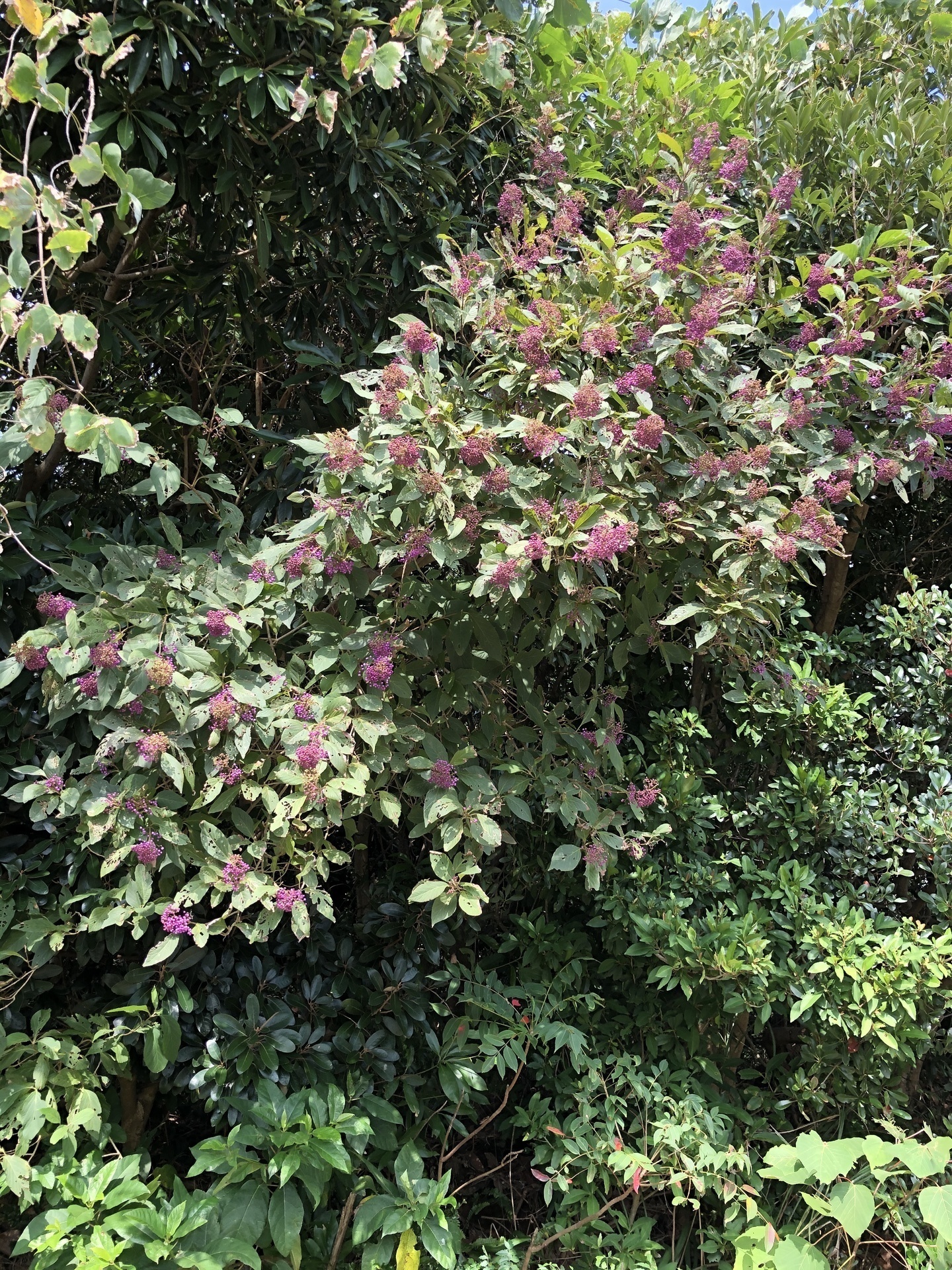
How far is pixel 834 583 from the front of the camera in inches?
117

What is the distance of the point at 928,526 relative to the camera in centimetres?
308

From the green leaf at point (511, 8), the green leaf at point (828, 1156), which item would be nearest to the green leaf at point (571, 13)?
the green leaf at point (511, 8)

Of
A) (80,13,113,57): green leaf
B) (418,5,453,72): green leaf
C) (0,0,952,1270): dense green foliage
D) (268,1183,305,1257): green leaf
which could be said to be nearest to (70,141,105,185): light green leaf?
(0,0,952,1270): dense green foliage

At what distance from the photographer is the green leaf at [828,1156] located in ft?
5.37

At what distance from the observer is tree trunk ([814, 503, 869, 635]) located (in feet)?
9.51

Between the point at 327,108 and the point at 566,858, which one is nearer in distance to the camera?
the point at 327,108

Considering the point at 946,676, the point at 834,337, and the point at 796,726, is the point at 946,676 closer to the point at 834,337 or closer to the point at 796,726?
the point at 796,726

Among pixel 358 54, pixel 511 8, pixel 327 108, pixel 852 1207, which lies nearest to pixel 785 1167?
pixel 852 1207

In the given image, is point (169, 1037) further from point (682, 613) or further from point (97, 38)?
point (97, 38)

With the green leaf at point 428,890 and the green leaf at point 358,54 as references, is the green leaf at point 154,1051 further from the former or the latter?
the green leaf at point 358,54

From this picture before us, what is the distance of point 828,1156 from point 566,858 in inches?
30.3

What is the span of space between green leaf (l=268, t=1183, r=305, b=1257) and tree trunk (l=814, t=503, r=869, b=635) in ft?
7.46

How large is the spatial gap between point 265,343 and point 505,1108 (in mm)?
2333

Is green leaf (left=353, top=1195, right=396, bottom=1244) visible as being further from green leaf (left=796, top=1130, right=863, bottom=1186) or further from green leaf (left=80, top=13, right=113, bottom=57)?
green leaf (left=80, top=13, right=113, bottom=57)
